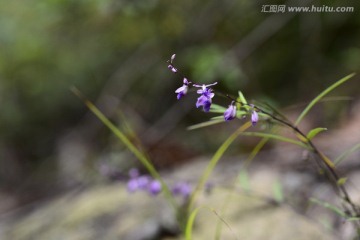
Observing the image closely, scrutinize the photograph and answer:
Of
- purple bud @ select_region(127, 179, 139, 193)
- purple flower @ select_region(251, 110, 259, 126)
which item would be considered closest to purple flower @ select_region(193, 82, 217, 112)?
purple flower @ select_region(251, 110, 259, 126)

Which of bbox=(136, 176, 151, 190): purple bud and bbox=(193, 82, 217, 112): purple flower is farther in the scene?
bbox=(136, 176, 151, 190): purple bud

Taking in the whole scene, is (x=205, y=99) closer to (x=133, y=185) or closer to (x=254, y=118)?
(x=254, y=118)

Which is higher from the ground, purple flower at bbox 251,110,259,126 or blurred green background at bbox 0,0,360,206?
blurred green background at bbox 0,0,360,206

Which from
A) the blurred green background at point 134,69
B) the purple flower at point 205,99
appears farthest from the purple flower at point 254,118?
the blurred green background at point 134,69

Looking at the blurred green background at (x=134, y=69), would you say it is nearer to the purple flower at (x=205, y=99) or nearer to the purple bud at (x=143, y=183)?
the purple bud at (x=143, y=183)

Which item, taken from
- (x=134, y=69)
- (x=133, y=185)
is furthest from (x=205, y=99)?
(x=134, y=69)

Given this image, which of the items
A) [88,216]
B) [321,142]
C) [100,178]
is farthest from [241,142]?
[88,216]

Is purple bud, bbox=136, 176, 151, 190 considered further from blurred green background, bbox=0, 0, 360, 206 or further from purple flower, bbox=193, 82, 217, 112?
blurred green background, bbox=0, 0, 360, 206

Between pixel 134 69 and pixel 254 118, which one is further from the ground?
pixel 134 69

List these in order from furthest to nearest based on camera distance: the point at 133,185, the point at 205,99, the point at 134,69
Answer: the point at 134,69
the point at 133,185
the point at 205,99
